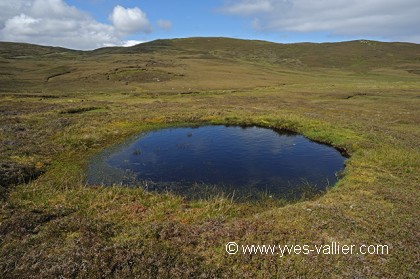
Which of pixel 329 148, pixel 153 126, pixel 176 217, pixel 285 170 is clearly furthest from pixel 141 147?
pixel 329 148

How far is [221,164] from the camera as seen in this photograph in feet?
91.1

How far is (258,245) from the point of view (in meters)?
13.0

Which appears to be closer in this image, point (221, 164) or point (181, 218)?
point (181, 218)

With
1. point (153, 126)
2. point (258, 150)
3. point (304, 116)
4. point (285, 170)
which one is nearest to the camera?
point (285, 170)

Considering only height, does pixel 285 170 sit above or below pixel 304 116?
below

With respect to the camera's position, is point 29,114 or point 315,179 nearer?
point 315,179

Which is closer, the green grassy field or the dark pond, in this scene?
the green grassy field

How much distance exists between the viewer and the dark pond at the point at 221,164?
22.5 m

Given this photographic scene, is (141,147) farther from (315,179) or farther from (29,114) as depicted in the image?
(29,114)

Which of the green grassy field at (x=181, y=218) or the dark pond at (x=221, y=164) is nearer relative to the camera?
the green grassy field at (x=181, y=218)

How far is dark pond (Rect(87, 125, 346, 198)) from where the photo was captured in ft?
73.7

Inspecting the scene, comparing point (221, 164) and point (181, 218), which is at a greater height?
point (181, 218)

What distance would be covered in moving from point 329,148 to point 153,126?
22772 mm

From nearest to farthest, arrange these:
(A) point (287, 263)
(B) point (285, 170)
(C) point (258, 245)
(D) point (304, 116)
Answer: (A) point (287, 263) < (C) point (258, 245) < (B) point (285, 170) < (D) point (304, 116)
